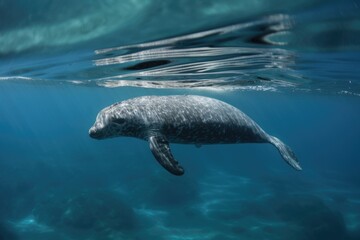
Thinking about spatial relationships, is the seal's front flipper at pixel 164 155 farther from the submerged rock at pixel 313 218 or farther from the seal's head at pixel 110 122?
the submerged rock at pixel 313 218

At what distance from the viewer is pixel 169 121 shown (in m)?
8.33

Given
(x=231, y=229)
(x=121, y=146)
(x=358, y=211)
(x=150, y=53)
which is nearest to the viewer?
(x=150, y=53)

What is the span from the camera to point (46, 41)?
424 inches

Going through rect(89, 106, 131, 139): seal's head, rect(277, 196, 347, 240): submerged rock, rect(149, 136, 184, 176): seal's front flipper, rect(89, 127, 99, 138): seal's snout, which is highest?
rect(277, 196, 347, 240): submerged rock

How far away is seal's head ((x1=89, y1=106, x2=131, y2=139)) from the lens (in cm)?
812

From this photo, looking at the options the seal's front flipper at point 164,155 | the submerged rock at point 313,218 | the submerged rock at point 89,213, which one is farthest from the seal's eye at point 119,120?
the submerged rock at point 313,218

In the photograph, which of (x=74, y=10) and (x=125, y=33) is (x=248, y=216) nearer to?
(x=125, y=33)

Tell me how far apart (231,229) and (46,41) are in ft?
47.1

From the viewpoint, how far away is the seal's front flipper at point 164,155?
6941 millimetres

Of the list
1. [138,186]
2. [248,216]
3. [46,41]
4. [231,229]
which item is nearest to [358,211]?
[248,216]

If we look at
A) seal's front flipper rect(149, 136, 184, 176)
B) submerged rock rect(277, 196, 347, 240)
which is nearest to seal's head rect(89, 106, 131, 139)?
seal's front flipper rect(149, 136, 184, 176)

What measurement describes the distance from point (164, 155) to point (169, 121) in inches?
50.3

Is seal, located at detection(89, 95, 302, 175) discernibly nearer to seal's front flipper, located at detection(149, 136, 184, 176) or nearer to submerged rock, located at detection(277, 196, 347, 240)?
seal's front flipper, located at detection(149, 136, 184, 176)

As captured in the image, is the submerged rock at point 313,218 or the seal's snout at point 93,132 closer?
the seal's snout at point 93,132
